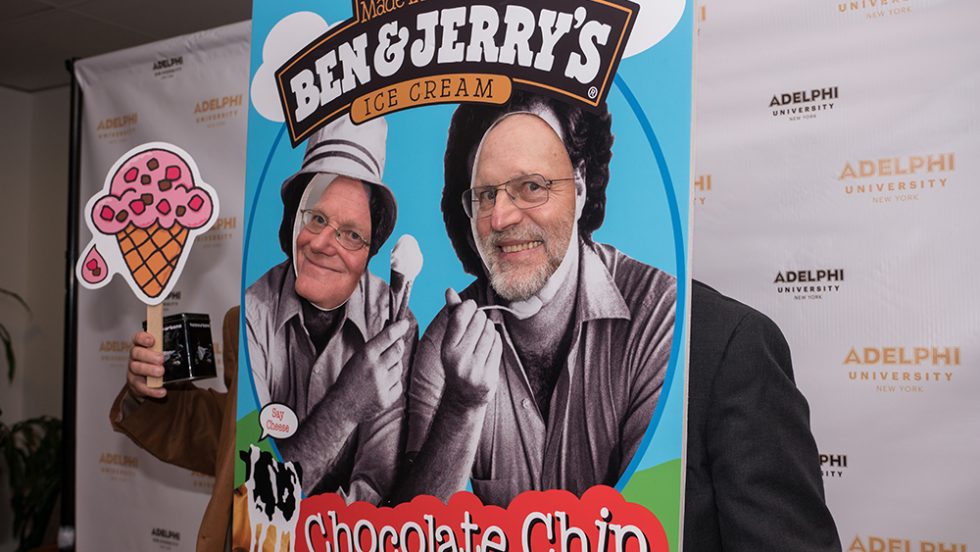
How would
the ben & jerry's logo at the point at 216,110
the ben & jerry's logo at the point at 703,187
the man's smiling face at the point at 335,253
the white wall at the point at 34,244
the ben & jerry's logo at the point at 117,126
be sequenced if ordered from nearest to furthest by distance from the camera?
the man's smiling face at the point at 335,253, the ben & jerry's logo at the point at 703,187, the ben & jerry's logo at the point at 216,110, the ben & jerry's logo at the point at 117,126, the white wall at the point at 34,244

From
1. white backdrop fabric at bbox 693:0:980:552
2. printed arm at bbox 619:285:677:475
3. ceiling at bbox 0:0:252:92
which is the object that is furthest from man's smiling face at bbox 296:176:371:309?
ceiling at bbox 0:0:252:92

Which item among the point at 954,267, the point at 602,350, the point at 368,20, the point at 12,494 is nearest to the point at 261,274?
the point at 368,20

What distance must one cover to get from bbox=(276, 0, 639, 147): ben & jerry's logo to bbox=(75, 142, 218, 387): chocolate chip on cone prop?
301 mm

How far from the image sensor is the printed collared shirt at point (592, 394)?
4.37 feet

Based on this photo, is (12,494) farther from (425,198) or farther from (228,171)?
(425,198)

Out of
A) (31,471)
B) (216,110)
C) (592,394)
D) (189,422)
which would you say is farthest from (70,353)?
(592,394)

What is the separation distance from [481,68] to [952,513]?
1.51 metres

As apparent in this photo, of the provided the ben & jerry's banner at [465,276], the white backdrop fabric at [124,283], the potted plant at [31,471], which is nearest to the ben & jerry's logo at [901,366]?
the ben & jerry's banner at [465,276]

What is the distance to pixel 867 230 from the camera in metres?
2.06

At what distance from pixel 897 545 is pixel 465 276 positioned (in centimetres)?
131

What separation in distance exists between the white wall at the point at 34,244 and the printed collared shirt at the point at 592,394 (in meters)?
4.25

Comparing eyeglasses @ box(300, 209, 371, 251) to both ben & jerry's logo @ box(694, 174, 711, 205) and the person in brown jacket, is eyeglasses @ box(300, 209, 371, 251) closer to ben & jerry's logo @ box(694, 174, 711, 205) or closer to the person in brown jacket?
the person in brown jacket

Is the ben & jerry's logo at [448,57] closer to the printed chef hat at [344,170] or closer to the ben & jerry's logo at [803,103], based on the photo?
the printed chef hat at [344,170]

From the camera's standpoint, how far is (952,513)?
1.93 metres
